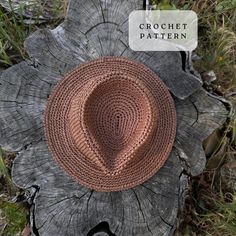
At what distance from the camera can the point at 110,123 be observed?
75.2 inches

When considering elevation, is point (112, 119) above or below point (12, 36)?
below

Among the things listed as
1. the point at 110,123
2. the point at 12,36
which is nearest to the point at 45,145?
the point at 110,123

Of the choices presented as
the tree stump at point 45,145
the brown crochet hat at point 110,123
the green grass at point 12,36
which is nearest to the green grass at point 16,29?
the green grass at point 12,36

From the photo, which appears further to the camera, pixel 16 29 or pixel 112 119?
pixel 16 29

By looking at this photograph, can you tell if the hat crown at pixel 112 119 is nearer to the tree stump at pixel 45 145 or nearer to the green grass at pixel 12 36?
the tree stump at pixel 45 145

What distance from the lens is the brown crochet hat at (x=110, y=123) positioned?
1.81 metres

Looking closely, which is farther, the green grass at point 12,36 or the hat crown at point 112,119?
the green grass at point 12,36

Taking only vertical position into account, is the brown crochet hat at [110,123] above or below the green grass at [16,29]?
below

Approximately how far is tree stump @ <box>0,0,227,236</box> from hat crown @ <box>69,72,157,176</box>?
0.17 meters

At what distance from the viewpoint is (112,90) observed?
1.88 m

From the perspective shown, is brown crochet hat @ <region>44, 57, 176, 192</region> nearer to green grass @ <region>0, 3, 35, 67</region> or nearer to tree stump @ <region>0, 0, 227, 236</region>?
tree stump @ <region>0, 0, 227, 236</region>

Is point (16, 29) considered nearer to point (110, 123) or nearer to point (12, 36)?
point (12, 36)

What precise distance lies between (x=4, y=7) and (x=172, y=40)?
85 cm

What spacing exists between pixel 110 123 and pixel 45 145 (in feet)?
0.96
